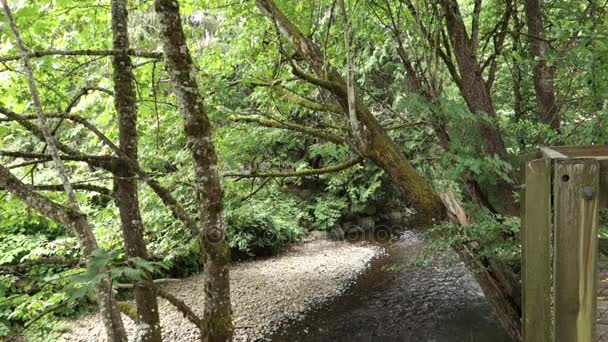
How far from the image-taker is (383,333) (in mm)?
5461

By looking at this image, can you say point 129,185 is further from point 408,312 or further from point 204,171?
point 408,312

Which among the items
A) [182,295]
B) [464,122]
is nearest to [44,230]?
[182,295]

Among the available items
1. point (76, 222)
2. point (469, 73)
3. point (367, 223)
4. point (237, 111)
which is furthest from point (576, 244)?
point (367, 223)

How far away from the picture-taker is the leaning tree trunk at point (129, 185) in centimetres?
237

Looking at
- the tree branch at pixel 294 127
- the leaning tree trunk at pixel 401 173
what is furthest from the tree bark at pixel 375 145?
A: the tree branch at pixel 294 127

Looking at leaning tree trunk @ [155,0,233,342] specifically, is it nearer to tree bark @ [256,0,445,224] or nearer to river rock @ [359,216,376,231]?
tree bark @ [256,0,445,224]

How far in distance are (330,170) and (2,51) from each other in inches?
115

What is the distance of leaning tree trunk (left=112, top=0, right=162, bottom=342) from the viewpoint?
7.78 ft

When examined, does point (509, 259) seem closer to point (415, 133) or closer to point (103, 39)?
point (415, 133)

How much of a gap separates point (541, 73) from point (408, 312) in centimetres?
376

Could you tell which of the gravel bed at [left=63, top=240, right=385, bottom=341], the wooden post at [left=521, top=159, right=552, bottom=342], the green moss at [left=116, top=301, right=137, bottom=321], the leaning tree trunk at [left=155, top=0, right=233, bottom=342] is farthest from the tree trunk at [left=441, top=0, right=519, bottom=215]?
the gravel bed at [left=63, top=240, right=385, bottom=341]

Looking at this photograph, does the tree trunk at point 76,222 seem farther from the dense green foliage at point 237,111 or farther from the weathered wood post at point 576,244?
the weathered wood post at point 576,244

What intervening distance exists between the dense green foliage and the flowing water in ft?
5.76

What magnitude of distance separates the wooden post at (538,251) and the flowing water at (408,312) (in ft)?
10.1
